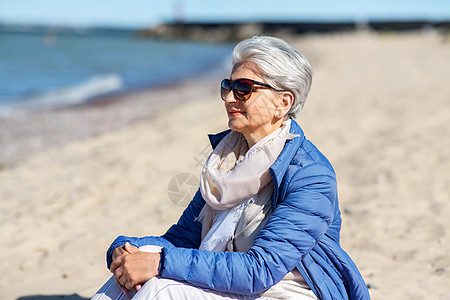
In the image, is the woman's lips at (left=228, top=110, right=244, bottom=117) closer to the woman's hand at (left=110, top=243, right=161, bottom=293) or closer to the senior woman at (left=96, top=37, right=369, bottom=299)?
the senior woman at (left=96, top=37, right=369, bottom=299)

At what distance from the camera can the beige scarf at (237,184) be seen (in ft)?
6.12

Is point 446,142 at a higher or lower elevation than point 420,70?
lower

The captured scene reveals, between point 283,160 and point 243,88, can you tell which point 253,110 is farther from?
point 283,160

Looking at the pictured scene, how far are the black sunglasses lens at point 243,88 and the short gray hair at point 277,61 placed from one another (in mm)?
69

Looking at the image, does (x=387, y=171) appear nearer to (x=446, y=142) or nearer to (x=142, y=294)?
(x=446, y=142)

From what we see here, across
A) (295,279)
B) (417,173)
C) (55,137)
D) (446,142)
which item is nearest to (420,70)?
(446,142)

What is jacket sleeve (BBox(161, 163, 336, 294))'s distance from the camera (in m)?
1.71

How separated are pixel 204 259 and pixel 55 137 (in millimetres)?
7702

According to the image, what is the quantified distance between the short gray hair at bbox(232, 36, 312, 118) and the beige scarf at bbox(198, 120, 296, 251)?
0.19 meters

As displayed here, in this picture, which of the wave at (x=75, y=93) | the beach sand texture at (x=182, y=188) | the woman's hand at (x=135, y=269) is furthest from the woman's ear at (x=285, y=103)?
the wave at (x=75, y=93)

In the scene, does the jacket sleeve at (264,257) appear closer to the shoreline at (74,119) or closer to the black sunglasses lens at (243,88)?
the black sunglasses lens at (243,88)

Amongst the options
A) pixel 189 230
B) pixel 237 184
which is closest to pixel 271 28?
pixel 189 230

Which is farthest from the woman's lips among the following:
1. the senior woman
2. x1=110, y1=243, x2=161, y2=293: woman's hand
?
x1=110, y1=243, x2=161, y2=293: woman's hand

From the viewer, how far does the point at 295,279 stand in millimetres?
1883
